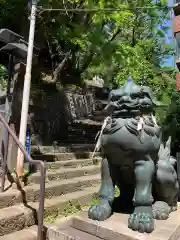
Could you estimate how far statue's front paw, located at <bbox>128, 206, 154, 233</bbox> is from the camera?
99.0 inches

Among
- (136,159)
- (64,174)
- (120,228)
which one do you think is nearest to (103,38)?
(64,174)

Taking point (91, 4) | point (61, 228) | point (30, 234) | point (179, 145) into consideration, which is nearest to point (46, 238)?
point (61, 228)

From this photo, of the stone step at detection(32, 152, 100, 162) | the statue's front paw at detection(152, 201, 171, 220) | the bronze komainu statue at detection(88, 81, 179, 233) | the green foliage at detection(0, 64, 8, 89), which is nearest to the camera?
the bronze komainu statue at detection(88, 81, 179, 233)

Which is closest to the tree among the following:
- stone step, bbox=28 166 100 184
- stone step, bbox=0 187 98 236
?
stone step, bbox=28 166 100 184

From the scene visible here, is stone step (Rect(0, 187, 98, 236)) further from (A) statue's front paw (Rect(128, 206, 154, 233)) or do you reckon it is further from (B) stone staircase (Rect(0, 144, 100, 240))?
(A) statue's front paw (Rect(128, 206, 154, 233))

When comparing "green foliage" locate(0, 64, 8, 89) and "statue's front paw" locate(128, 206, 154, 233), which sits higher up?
"green foliage" locate(0, 64, 8, 89)

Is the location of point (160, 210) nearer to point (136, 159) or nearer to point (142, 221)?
point (142, 221)

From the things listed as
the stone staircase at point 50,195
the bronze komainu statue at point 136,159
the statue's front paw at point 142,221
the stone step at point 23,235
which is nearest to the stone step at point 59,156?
the stone staircase at point 50,195

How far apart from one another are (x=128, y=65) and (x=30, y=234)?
723 cm

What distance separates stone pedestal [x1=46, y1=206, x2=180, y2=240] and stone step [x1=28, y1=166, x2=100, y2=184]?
6.66ft

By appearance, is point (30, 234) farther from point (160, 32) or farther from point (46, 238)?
point (160, 32)

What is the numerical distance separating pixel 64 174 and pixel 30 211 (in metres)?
1.92

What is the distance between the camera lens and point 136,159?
2.74m

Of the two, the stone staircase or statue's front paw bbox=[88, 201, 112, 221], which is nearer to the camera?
statue's front paw bbox=[88, 201, 112, 221]
